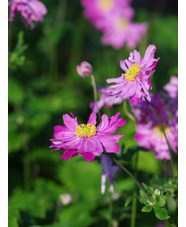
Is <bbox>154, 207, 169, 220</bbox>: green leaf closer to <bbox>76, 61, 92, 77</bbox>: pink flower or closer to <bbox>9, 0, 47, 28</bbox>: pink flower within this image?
<bbox>76, 61, 92, 77</bbox>: pink flower

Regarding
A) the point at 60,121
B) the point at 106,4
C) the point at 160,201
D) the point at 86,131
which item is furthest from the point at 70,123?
the point at 106,4

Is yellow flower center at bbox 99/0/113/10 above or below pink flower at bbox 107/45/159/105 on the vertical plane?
above

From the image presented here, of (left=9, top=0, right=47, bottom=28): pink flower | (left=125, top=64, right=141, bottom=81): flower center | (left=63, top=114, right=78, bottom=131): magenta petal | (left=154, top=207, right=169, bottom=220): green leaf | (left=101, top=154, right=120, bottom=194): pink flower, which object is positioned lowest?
(left=154, top=207, right=169, bottom=220): green leaf

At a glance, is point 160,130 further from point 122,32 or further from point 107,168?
point 122,32

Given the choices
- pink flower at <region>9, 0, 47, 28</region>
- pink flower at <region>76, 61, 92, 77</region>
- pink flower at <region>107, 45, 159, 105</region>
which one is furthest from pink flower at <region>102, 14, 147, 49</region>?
pink flower at <region>107, 45, 159, 105</region>

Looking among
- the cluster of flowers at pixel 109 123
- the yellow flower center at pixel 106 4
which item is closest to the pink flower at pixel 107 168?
the cluster of flowers at pixel 109 123
